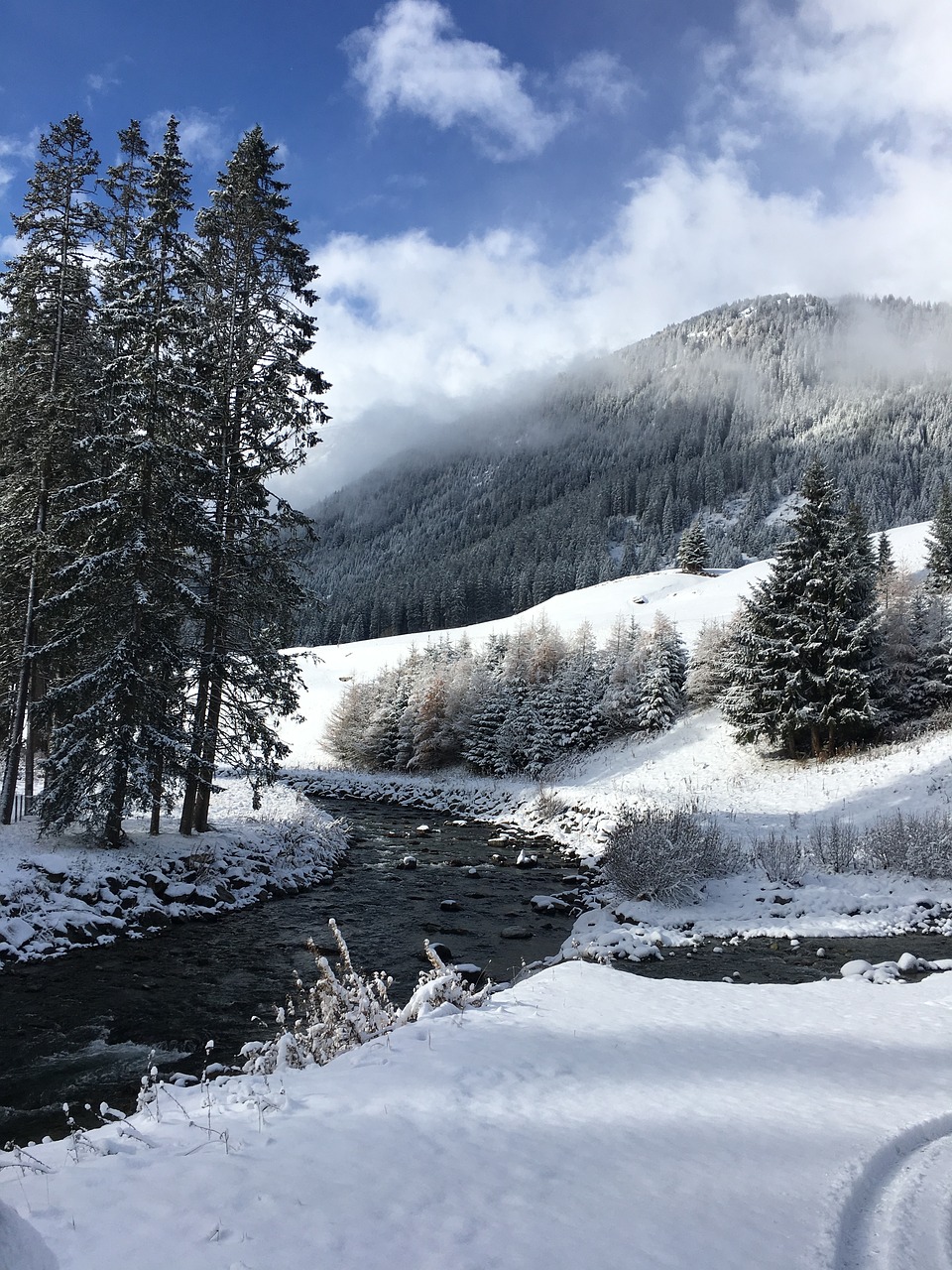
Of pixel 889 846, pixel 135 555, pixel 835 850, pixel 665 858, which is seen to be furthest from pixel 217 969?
pixel 889 846

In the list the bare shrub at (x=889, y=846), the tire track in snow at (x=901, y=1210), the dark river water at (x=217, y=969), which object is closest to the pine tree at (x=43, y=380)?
the dark river water at (x=217, y=969)

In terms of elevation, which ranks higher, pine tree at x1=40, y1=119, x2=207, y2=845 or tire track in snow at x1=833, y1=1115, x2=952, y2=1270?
pine tree at x1=40, y1=119, x2=207, y2=845

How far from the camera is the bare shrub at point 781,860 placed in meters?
16.8

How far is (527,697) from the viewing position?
41.6 metres

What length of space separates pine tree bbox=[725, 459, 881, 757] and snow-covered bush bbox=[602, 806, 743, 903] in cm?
1163

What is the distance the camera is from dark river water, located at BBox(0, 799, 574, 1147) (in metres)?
8.43

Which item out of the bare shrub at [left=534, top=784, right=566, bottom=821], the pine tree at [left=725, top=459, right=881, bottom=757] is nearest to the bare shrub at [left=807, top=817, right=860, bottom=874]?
the pine tree at [left=725, top=459, right=881, bottom=757]

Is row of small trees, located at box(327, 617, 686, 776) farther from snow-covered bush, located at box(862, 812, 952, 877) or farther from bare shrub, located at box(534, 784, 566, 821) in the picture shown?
Answer: snow-covered bush, located at box(862, 812, 952, 877)

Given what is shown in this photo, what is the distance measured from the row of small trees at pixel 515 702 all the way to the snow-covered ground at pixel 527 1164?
3115cm

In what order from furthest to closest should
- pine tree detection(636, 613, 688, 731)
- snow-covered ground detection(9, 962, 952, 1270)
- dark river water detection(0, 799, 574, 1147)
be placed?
pine tree detection(636, 613, 688, 731), dark river water detection(0, 799, 574, 1147), snow-covered ground detection(9, 962, 952, 1270)

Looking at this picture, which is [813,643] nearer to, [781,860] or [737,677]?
[737,677]

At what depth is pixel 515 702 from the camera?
136 ft

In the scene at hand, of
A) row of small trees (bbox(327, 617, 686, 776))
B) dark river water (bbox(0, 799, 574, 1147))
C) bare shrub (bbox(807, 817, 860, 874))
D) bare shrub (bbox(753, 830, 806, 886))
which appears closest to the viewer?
dark river water (bbox(0, 799, 574, 1147))

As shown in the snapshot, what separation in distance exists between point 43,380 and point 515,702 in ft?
97.1
